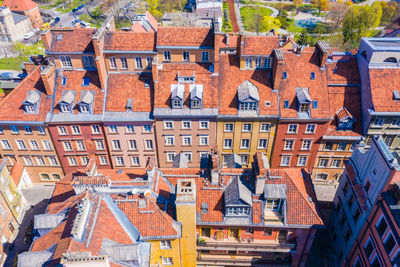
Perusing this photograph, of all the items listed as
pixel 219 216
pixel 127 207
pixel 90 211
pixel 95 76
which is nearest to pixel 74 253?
pixel 90 211

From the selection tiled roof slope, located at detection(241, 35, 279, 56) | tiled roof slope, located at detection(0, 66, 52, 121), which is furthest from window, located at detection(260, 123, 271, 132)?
tiled roof slope, located at detection(0, 66, 52, 121)

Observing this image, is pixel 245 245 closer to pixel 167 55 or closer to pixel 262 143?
pixel 262 143

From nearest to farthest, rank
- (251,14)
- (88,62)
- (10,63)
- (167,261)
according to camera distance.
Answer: (167,261), (88,62), (10,63), (251,14)

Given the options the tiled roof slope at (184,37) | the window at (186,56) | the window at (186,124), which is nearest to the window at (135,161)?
the window at (186,124)

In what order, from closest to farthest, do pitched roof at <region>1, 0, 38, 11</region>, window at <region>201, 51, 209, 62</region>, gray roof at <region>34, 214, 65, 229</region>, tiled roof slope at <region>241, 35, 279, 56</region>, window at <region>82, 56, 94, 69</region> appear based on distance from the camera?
Answer: gray roof at <region>34, 214, 65, 229</region> < tiled roof slope at <region>241, 35, 279, 56</region> < window at <region>201, 51, 209, 62</region> < window at <region>82, 56, 94, 69</region> < pitched roof at <region>1, 0, 38, 11</region>

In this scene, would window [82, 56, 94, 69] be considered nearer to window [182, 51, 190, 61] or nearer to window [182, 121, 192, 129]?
window [182, 51, 190, 61]

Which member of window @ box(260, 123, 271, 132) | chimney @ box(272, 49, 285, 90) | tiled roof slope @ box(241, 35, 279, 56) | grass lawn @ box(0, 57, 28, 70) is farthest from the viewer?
grass lawn @ box(0, 57, 28, 70)

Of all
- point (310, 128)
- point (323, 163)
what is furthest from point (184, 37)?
point (323, 163)
